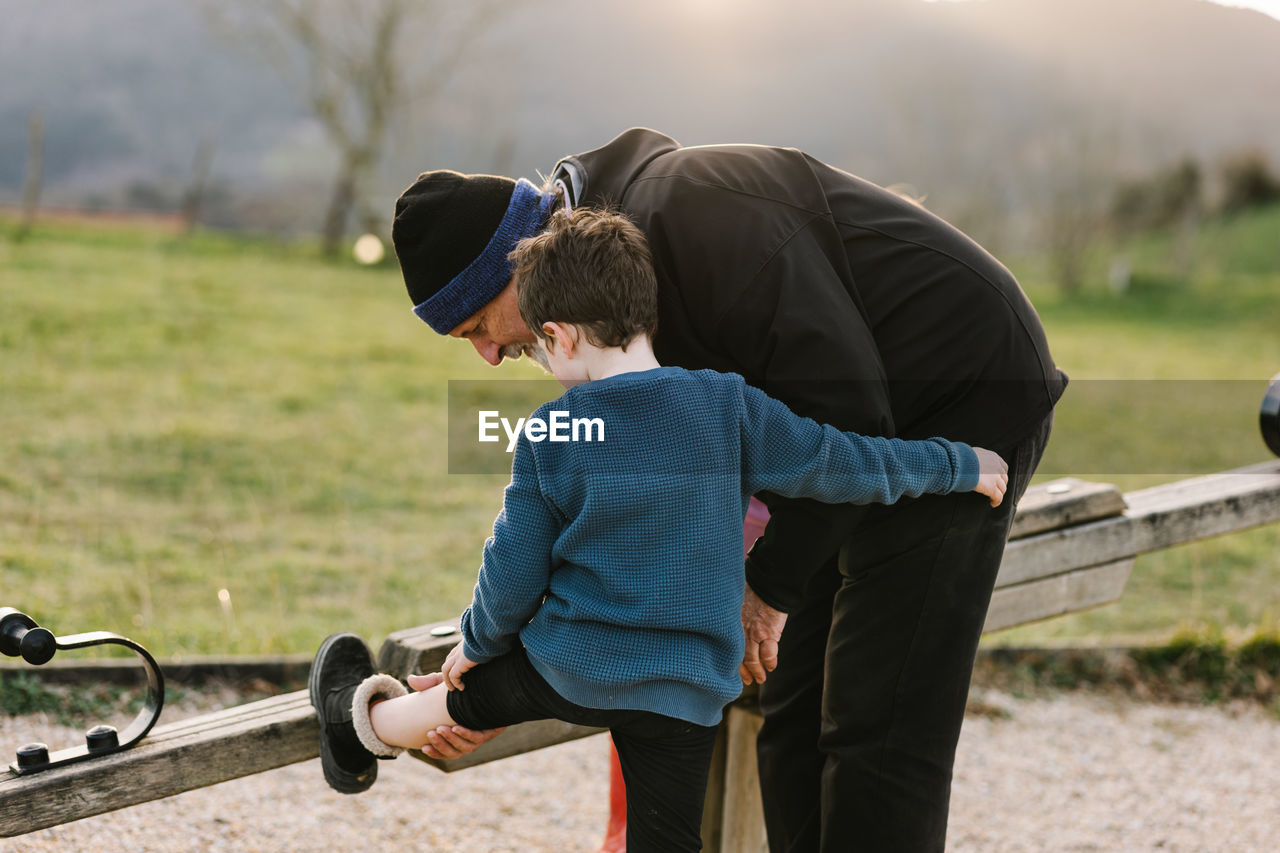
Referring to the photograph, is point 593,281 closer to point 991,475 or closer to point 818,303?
point 818,303

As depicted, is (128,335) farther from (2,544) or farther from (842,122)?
(842,122)

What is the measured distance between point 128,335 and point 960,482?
897cm

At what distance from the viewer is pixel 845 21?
5581 centimetres

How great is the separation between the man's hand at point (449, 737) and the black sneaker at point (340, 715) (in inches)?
5.7

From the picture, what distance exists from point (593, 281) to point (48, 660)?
1.07 m

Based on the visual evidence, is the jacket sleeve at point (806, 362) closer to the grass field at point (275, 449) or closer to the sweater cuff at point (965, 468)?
the sweater cuff at point (965, 468)

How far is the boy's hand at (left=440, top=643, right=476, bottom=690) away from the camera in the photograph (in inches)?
74.7

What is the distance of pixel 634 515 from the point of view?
1696 mm

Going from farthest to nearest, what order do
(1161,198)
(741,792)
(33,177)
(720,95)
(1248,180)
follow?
1. (720,95)
2. (1248,180)
3. (1161,198)
4. (33,177)
5. (741,792)

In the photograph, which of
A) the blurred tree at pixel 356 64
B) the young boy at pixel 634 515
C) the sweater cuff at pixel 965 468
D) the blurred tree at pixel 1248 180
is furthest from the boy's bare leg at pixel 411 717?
the blurred tree at pixel 1248 180

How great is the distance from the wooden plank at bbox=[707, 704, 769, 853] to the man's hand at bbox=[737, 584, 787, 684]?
0.46 m

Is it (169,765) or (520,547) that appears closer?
(520,547)

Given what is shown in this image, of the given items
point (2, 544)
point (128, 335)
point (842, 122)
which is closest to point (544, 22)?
point (842, 122)

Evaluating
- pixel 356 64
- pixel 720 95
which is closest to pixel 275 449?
pixel 356 64
